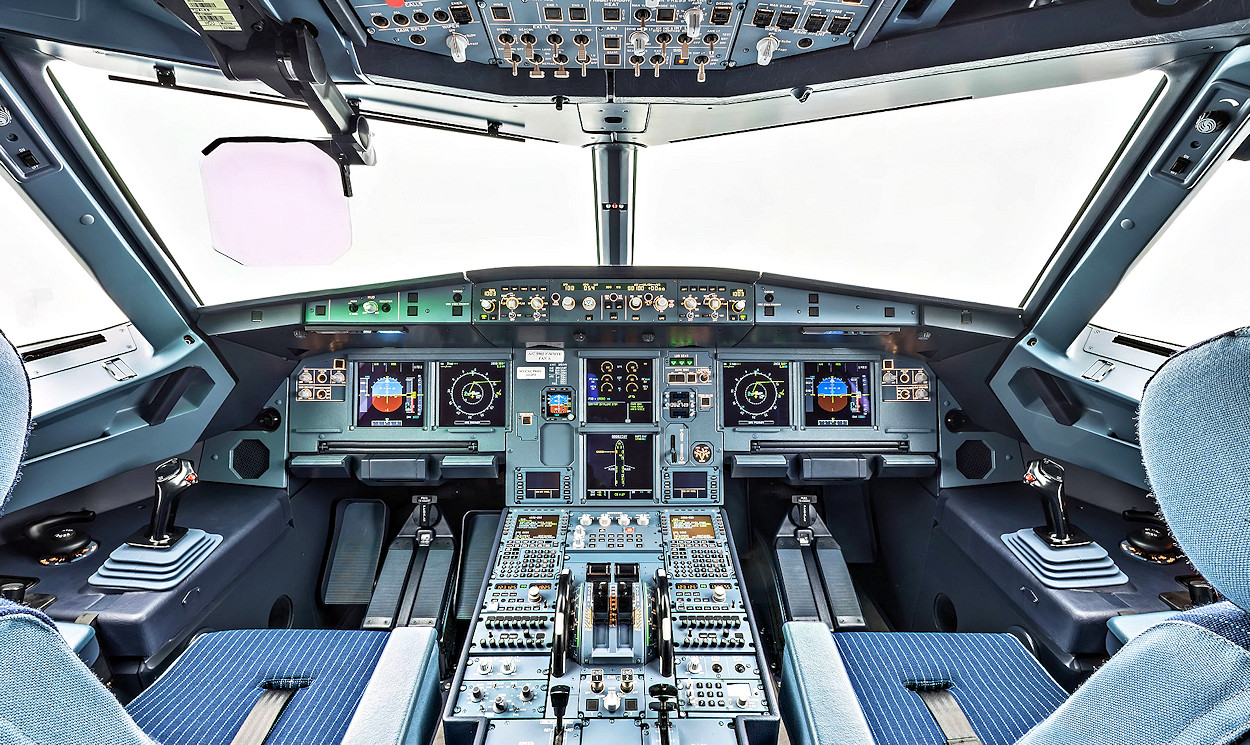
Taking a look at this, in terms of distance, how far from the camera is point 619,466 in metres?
3.06

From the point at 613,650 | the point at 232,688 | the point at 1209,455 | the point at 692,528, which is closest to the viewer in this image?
the point at 1209,455

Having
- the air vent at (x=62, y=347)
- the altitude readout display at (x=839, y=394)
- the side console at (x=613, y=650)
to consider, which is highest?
the air vent at (x=62, y=347)

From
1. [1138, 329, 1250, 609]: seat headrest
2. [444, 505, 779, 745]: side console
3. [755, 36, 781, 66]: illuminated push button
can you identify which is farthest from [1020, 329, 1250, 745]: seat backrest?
[755, 36, 781, 66]: illuminated push button

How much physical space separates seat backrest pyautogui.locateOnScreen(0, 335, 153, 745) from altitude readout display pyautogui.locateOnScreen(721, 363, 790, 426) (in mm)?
2585

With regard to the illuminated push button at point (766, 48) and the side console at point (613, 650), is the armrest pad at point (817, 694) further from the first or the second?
the illuminated push button at point (766, 48)

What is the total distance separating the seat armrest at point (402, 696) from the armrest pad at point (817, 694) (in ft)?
Answer: 3.26

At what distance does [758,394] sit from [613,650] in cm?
158

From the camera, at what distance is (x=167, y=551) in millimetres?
2160

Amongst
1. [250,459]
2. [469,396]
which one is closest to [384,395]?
[469,396]

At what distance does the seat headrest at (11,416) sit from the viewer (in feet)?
2.55

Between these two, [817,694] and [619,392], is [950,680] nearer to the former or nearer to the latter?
[817,694]

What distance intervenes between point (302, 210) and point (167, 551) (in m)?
1.33

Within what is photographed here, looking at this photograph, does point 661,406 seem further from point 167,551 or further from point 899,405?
point 167,551

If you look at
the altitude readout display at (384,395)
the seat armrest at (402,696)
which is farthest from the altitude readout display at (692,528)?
the altitude readout display at (384,395)
